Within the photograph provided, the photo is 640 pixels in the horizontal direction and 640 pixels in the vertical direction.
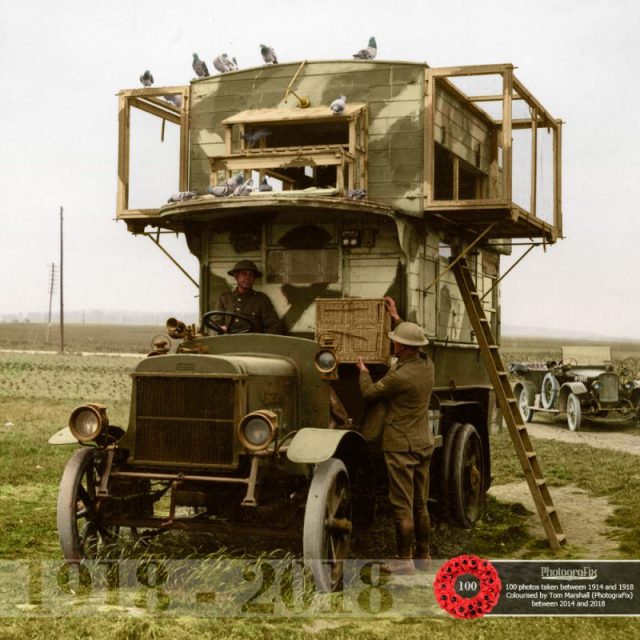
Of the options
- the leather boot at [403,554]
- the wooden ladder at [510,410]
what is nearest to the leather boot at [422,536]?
the leather boot at [403,554]

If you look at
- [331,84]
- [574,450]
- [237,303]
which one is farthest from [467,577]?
[574,450]

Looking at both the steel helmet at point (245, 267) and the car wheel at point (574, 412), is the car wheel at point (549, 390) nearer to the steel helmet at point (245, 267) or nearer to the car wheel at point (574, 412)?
the car wheel at point (574, 412)

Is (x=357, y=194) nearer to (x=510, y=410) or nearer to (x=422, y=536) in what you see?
(x=510, y=410)

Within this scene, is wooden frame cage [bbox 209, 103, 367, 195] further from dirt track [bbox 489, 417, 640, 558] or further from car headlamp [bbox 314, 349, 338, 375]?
dirt track [bbox 489, 417, 640, 558]

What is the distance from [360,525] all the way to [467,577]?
6.35 feet

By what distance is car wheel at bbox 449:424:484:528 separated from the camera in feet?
29.6

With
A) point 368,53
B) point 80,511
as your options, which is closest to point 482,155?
point 368,53

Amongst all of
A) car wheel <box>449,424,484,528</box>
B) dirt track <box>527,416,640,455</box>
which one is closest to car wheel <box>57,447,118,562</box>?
car wheel <box>449,424,484,528</box>

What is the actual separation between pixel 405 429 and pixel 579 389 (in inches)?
561

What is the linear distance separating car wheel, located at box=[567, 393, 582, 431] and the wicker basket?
13571mm

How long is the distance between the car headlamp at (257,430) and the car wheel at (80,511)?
1.26 metres

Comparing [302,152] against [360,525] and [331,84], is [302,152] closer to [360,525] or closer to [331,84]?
[331,84]

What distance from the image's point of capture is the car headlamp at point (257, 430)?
625 centimetres

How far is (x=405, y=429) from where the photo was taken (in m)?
7.30
